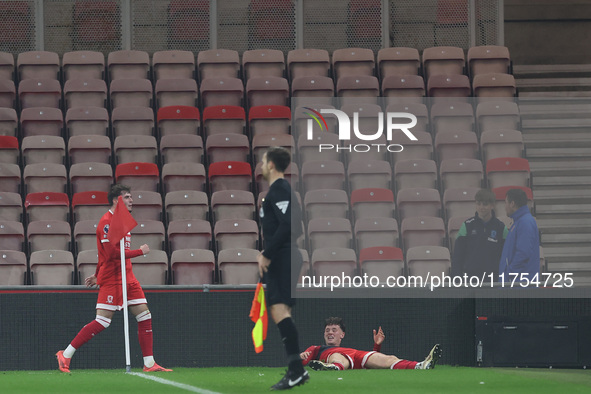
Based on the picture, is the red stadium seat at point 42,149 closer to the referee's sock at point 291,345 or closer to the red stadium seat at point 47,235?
the red stadium seat at point 47,235

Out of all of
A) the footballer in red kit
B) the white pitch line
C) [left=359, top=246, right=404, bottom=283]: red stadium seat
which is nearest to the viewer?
the white pitch line

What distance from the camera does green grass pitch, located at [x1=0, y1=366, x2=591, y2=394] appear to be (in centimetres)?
691

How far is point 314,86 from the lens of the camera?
47.0 feet

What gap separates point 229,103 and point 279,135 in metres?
1.13

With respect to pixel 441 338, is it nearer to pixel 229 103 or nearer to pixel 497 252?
pixel 497 252

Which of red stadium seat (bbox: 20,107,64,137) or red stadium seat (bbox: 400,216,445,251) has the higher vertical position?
red stadium seat (bbox: 20,107,64,137)

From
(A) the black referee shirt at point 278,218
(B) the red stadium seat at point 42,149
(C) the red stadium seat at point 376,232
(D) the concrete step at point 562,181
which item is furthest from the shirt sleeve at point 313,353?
(D) the concrete step at point 562,181

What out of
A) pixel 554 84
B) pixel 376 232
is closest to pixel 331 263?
pixel 376 232

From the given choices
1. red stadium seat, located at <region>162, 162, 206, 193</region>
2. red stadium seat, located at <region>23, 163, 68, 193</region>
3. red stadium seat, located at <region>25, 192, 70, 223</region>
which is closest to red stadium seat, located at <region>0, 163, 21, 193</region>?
red stadium seat, located at <region>23, 163, 68, 193</region>

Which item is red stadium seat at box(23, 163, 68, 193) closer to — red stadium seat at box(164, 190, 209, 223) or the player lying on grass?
red stadium seat at box(164, 190, 209, 223)

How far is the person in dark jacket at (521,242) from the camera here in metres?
10.2

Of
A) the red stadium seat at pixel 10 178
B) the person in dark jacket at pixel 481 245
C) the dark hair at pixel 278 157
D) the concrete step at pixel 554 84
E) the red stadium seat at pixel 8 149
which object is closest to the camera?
the dark hair at pixel 278 157

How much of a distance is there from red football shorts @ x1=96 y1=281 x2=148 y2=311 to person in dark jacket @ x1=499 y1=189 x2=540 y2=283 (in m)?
3.57

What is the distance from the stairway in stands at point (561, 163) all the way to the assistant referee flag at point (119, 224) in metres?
6.06
